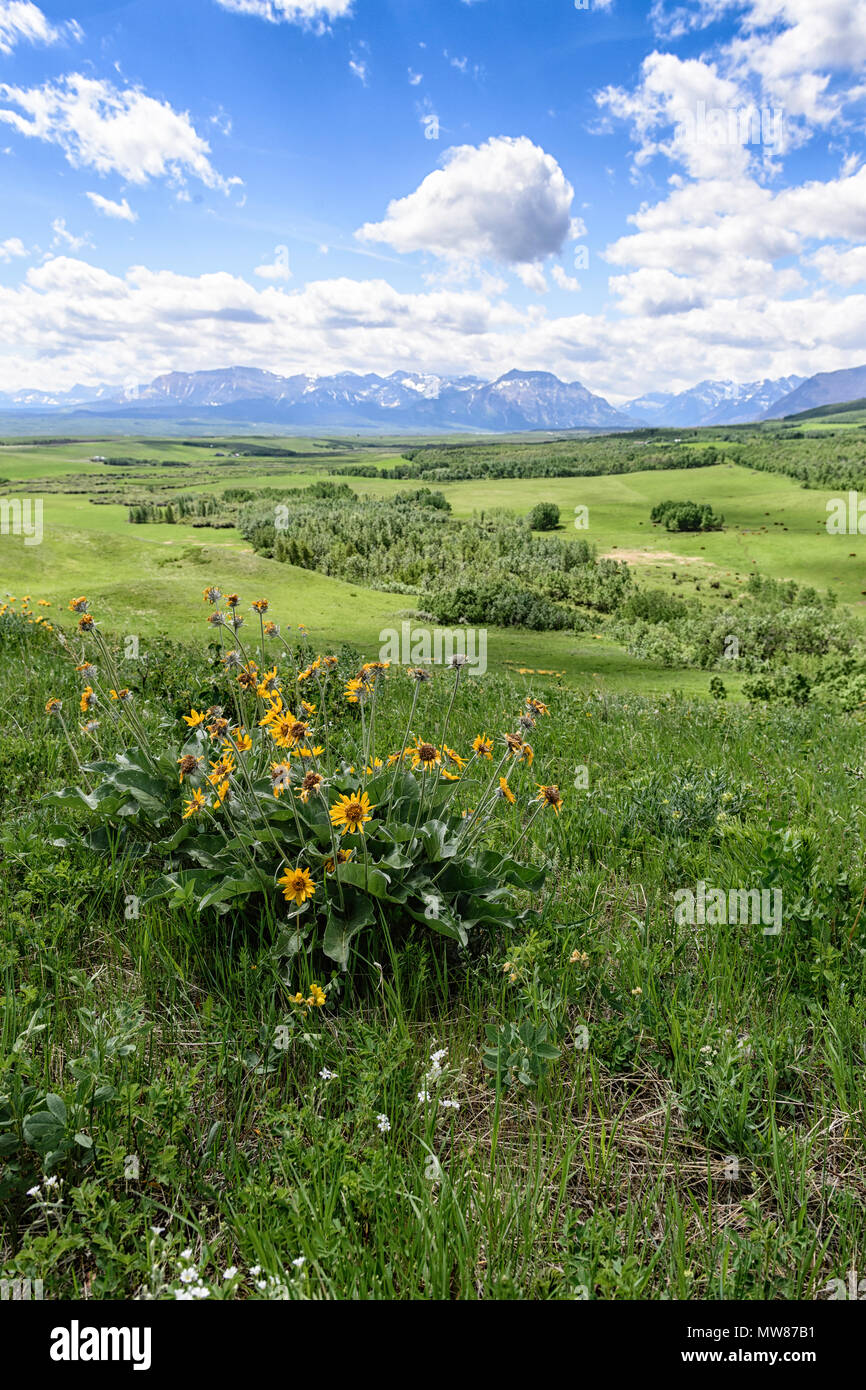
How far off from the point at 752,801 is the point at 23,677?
744 centimetres

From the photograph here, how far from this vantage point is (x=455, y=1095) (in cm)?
258

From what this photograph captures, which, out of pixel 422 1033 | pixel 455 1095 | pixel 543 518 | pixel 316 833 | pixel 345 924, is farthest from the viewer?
pixel 543 518

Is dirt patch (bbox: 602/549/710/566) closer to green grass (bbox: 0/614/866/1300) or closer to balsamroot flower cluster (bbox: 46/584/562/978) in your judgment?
green grass (bbox: 0/614/866/1300)

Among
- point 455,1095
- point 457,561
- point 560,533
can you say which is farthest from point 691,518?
point 455,1095

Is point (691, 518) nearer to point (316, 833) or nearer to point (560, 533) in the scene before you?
point (560, 533)

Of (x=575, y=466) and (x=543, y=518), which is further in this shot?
(x=575, y=466)

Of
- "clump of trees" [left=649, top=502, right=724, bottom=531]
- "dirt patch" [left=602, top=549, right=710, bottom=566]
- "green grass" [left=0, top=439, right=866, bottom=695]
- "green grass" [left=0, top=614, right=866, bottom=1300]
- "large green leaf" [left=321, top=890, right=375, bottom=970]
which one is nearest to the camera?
"green grass" [left=0, top=614, right=866, bottom=1300]

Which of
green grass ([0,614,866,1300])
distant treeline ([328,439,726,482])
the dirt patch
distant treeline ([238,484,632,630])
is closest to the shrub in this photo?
distant treeline ([238,484,632,630])

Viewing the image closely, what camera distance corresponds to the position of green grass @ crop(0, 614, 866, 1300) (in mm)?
1946

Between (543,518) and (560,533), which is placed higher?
(543,518)

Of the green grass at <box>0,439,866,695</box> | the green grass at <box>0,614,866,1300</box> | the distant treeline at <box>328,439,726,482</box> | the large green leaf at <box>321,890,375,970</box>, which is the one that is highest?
the distant treeline at <box>328,439,726,482</box>

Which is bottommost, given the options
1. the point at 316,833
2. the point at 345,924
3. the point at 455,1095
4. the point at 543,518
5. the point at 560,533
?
the point at 455,1095

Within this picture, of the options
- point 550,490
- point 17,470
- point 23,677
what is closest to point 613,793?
point 23,677

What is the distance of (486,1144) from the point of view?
2445 mm
